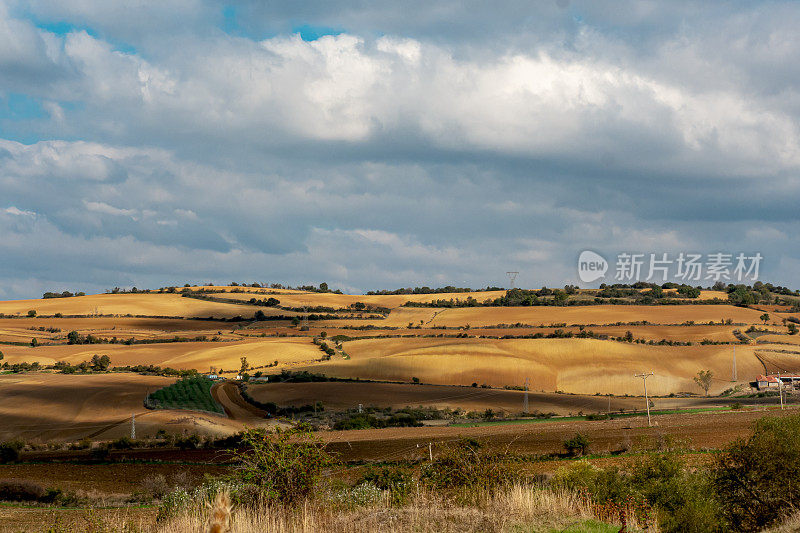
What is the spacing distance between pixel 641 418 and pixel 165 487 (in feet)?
194

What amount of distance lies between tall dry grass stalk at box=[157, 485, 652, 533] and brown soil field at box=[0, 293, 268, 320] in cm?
15991

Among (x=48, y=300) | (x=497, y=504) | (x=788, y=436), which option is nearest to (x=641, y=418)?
(x=788, y=436)

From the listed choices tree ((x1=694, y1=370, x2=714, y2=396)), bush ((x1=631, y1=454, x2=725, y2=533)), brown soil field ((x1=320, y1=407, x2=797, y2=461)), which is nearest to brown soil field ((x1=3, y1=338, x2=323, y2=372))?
brown soil field ((x1=320, y1=407, x2=797, y2=461))

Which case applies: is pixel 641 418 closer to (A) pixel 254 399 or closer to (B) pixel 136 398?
(A) pixel 254 399

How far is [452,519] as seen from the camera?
50.2ft

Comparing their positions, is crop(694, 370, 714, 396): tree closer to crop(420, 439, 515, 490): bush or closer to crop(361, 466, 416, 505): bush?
crop(361, 466, 416, 505): bush

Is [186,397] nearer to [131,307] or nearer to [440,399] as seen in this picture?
[440,399]

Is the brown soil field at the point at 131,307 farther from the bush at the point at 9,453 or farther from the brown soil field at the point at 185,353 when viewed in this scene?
the bush at the point at 9,453

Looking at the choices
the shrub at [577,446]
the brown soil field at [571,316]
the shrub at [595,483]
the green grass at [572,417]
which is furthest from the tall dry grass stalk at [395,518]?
the brown soil field at [571,316]

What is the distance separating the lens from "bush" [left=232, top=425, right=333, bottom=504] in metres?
17.0

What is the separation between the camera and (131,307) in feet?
594

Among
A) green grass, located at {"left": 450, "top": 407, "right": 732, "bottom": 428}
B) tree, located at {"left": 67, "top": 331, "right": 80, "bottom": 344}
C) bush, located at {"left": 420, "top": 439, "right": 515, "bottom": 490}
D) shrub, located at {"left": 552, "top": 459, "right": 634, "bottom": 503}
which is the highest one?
tree, located at {"left": 67, "top": 331, "right": 80, "bottom": 344}

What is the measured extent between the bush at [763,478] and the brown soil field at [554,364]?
91.4 meters

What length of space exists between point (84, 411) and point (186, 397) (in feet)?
39.1
